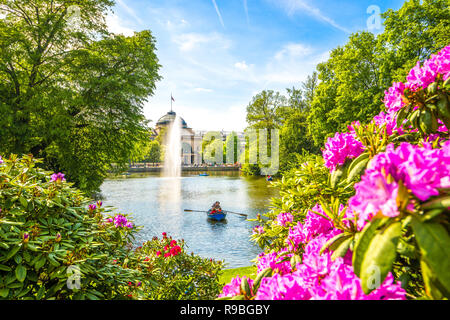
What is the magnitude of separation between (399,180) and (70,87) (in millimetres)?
11578

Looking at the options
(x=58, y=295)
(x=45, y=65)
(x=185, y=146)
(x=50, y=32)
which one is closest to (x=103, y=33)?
(x=50, y=32)

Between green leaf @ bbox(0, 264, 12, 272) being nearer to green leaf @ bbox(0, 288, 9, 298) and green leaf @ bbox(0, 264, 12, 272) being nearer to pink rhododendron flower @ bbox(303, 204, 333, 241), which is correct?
green leaf @ bbox(0, 288, 9, 298)

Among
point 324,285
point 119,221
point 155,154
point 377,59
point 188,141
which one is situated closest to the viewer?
point 324,285

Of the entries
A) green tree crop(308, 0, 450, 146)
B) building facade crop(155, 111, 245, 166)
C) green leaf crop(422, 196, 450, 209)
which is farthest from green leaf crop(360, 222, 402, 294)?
building facade crop(155, 111, 245, 166)

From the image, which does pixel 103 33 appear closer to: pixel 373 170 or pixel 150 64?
pixel 150 64

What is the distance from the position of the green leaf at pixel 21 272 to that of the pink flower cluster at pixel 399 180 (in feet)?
8.32

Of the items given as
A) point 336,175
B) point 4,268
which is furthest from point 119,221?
point 336,175

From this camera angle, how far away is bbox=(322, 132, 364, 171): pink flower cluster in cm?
184

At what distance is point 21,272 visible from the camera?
6.72ft

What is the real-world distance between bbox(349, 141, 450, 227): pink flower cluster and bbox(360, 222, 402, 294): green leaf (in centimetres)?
8

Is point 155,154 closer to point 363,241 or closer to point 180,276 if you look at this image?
point 180,276

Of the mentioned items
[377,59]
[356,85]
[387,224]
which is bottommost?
[387,224]

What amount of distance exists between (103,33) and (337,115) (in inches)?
573
